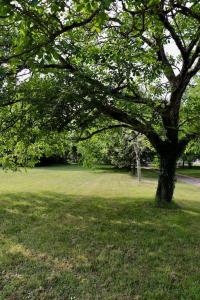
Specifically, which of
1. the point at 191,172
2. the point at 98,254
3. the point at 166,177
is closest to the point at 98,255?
the point at 98,254

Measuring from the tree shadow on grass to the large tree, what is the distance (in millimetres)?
2731

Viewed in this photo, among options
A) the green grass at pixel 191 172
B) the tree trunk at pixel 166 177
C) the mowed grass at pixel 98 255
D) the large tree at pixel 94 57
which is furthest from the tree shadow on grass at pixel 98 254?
the green grass at pixel 191 172

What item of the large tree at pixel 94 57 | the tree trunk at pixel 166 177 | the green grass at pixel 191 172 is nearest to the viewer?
the large tree at pixel 94 57

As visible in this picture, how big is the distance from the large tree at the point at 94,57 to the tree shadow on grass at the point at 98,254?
2731 millimetres

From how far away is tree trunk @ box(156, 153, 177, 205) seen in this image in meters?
11.9

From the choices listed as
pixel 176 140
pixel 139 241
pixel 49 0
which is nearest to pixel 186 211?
pixel 176 140

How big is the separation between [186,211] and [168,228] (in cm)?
329

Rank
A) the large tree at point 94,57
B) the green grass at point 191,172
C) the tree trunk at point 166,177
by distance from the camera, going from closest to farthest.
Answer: the large tree at point 94,57 → the tree trunk at point 166,177 → the green grass at point 191,172

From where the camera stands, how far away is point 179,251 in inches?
264

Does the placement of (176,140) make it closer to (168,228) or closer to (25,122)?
(168,228)

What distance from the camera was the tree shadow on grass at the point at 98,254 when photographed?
480cm

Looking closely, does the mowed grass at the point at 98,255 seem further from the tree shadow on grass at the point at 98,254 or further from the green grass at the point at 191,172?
the green grass at the point at 191,172

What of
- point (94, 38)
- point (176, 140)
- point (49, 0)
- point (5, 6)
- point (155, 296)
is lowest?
point (155, 296)

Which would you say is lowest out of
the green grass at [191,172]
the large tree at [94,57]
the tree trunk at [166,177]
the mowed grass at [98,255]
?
the mowed grass at [98,255]
